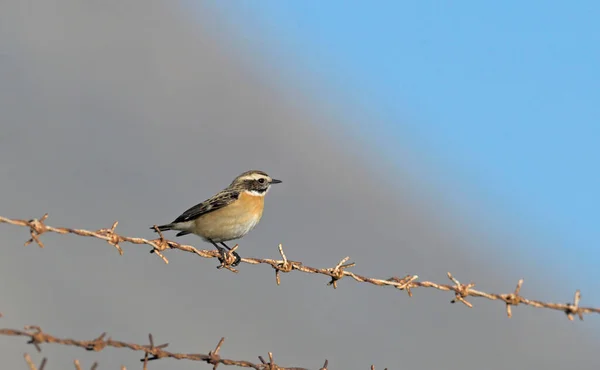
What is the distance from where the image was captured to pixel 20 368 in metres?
21.5

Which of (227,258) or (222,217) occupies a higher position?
(222,217)

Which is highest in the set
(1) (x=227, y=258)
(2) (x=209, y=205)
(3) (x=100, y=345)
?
(2) (x=209, y=205)

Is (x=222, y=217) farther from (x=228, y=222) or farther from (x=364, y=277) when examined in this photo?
(x=364, y=277)

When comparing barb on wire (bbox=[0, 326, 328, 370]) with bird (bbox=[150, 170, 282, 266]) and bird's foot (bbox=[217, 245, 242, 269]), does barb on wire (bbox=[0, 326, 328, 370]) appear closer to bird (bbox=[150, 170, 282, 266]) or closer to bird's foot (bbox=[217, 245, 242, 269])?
bird's foot (bbox=[217, 245, 242, 269])

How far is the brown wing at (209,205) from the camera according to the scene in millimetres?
11336

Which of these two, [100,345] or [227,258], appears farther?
[227,258]

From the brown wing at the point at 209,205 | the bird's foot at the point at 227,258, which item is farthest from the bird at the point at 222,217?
the bird's foot at the point at 227,258

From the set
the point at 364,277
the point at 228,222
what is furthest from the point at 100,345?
the point at 228,222

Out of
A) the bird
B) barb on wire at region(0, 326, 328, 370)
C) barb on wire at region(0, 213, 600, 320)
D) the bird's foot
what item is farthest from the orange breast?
barb on wire at region(0, 326, 328, 370)

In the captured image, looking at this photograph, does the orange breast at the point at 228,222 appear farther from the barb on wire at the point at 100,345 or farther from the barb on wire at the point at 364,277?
the barb on wire at the point at 100,345

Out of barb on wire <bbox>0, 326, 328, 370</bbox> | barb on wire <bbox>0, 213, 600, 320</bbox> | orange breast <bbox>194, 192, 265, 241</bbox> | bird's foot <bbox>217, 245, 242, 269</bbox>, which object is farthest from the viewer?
orange breast <bbox>194, 192, 265, 241</bbox>

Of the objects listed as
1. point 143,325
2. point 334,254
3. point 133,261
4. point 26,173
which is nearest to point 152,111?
point 26,173

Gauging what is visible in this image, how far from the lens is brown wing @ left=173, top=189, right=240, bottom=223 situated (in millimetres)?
11336

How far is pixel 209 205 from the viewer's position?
11.5 metres
